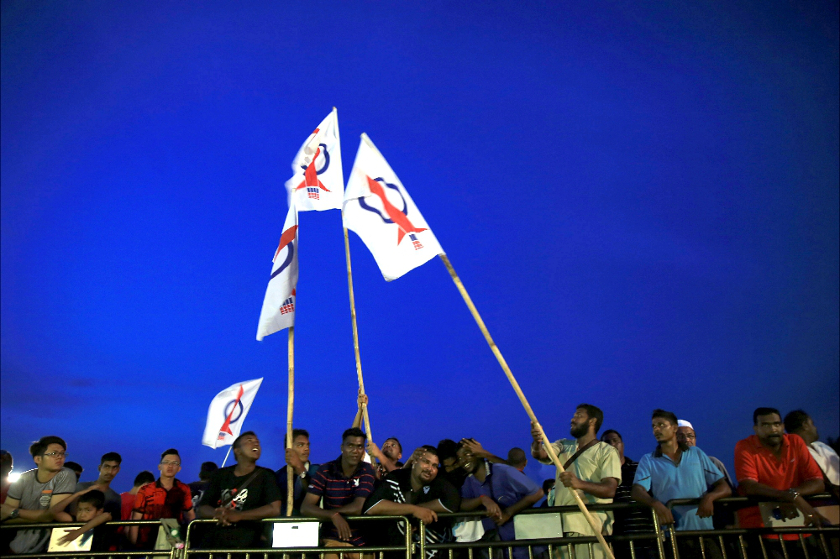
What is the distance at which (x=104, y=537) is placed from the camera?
7.00m

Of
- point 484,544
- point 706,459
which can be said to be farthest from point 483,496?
point 706,459

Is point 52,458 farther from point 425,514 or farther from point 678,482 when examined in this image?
point 678,482

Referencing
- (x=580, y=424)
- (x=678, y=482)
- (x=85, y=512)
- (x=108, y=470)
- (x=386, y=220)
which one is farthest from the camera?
(x=108, y=470)

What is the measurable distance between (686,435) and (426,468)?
3219mm

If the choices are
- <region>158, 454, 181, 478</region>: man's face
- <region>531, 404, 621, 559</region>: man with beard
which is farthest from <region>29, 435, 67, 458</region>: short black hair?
<region>531, 404, 621, 559</region>: man with beard

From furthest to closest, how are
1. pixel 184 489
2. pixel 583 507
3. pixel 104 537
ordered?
pixel 184 489, pixel 104 537, pixel 583 507

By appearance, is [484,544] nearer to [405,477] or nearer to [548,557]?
[548,557]

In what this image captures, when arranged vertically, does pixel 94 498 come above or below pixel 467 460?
below

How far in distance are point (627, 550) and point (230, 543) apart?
14.4 ft

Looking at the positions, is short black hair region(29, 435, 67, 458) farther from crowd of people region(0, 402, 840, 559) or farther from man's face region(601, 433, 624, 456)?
man's face region(601, 433, 624, 456)

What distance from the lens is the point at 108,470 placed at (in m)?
8.27

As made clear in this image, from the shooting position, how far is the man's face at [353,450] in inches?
258

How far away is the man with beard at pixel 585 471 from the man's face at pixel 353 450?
1969 mm

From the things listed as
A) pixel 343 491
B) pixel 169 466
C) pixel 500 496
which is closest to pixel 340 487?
pixel 343 491
